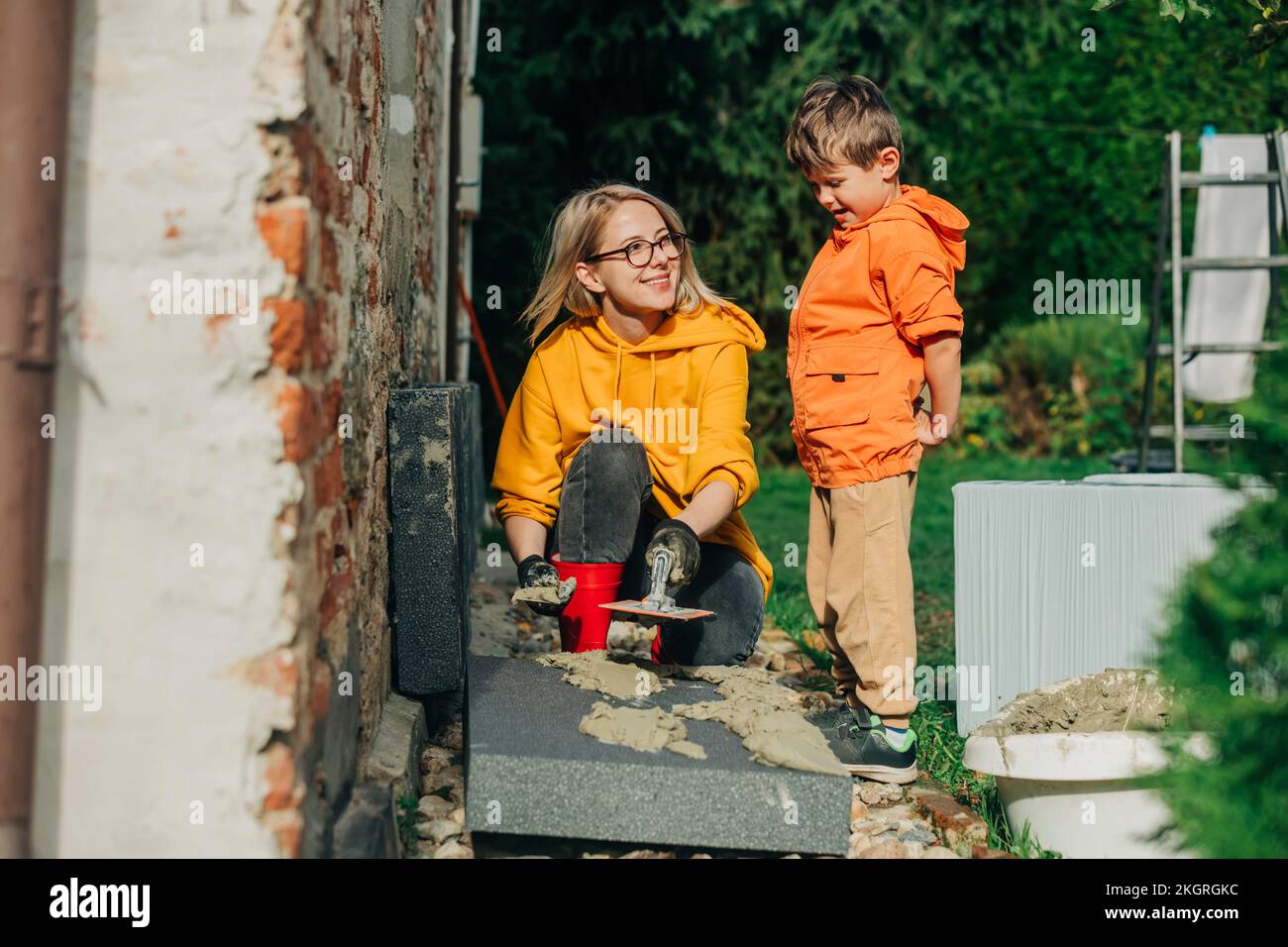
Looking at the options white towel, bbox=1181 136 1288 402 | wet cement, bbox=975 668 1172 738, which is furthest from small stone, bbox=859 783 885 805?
white towel, bbox=1181 136 1288 402

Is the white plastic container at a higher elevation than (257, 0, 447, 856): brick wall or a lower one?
lower

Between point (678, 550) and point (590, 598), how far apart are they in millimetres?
370

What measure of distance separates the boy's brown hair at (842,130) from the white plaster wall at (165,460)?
146cm

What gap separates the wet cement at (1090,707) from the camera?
Answer: 2797mm

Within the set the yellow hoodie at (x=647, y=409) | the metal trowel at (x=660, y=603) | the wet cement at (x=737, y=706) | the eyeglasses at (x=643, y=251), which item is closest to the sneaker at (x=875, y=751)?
the wet cement at (x=737, y=706)

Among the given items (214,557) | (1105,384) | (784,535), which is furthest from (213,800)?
(1105,384)

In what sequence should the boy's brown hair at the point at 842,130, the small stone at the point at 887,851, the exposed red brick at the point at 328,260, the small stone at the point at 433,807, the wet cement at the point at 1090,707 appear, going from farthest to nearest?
the boy's brown hair at the point at 842,130 → the wet cement at the point at 1090,707 → the small stone at the point at 433,807 → the small stone at the point at 887,851 → the exposed red brick at the point at 328,260

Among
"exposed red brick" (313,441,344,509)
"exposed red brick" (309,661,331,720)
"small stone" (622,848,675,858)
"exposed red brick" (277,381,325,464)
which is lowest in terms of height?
"small stone" (622,848,675,858)

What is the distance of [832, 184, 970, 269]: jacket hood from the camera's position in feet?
9.95

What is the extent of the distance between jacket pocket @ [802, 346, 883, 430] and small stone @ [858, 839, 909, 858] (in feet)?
3.05

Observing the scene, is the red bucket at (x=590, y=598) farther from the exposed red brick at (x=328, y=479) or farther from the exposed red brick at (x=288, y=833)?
the exposed red brick at (x=288, y=833)

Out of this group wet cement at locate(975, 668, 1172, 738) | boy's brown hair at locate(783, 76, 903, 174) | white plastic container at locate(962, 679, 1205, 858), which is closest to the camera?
white plastic container at locate(962, 679, 1205, 858)

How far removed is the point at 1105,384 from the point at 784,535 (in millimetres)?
4431

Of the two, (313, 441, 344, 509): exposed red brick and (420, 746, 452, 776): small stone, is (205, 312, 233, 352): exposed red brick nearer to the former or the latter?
(313, 441, 344, 509): exposed red brick
